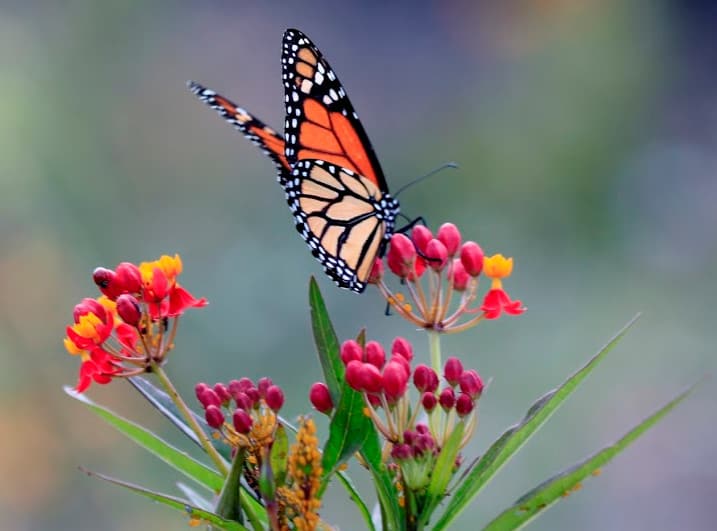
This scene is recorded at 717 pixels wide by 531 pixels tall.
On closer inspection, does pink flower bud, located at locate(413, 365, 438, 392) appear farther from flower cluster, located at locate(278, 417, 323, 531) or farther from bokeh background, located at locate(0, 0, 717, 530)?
bokeh background, located at locate(0, 0, 717, 530)

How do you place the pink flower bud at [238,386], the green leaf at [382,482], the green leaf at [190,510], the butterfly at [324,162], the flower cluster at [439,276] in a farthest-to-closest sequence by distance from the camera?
the butterfly at [324,162], the flower cluster at [439,276], the pink flower bud at [238,386], the green leaf at [382,482], the green leaf at [190,510]

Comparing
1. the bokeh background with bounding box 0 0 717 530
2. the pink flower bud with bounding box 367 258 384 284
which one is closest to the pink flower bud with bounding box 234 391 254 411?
the pink flower bud with bounding box 367 258 384 284

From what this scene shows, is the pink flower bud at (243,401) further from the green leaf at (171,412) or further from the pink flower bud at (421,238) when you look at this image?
the pink flower bud at (421,238)

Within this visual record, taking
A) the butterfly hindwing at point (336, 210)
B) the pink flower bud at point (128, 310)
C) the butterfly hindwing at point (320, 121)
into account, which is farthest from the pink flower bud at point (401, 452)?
the butterfly hindwing at point (320, 121)

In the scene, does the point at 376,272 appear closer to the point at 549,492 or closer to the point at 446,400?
the point at 446,400

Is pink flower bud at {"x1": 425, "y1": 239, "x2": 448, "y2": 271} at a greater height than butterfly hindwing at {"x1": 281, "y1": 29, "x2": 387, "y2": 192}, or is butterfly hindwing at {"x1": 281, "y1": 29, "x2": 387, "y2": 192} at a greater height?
butterfly hindwing at {"x1": 281, "y1": 29, "x2": 387, "y2": 192}

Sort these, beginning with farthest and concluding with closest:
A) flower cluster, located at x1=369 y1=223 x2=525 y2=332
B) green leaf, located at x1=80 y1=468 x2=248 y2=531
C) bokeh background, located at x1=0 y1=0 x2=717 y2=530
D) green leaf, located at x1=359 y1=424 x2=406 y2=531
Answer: bokeh background, located at x1=0 y1=0 x2=717 y2=530 → flower cluster, located at x1=369 y1=223 x2=525 y2=332 → green leaf, located at x1=359 y1=424 x2=406 y2=531 → green leaf, located at x1=80 y1=468 x2=248 y2=531

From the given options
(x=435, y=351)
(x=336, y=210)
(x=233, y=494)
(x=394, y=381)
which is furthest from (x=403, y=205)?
(x=233, y=494)
